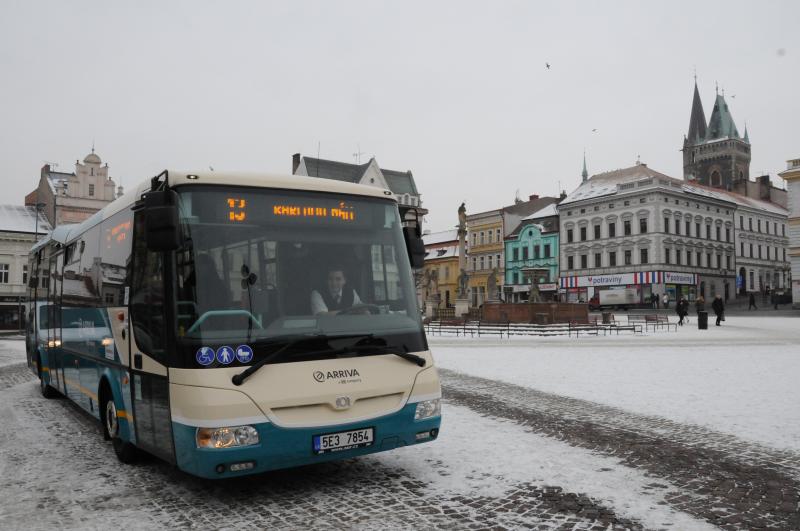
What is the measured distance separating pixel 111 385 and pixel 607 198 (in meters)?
64.5

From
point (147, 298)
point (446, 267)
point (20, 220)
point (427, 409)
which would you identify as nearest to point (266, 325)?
point (147, 298)

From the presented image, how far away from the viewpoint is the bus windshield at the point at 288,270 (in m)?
5.23

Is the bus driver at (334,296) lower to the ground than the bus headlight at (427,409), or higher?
higher

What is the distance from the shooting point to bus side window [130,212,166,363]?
5442mm

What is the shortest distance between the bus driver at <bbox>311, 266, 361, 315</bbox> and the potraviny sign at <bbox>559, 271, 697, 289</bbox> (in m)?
61.5

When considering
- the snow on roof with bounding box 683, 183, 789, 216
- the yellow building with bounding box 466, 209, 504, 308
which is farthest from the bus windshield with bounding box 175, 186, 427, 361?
the yellow building with bounding box 466, 209, 504, 308

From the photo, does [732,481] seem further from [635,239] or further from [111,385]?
[635,239]

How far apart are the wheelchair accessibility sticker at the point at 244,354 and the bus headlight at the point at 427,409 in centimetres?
A: 158

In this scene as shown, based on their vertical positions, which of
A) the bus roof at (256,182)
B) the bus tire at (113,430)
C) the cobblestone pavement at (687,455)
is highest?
the bus roof at (256,182)

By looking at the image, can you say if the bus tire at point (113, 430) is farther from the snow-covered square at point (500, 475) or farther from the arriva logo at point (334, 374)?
the arriva logo at point (334, 374)

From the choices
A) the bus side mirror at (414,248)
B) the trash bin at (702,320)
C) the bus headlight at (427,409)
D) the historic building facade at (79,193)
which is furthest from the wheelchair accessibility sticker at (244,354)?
the historic building facade at (79,193)

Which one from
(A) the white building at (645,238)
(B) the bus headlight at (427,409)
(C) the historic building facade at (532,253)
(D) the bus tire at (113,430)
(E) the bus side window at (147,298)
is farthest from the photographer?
(C) the historic building facade at (532,253)

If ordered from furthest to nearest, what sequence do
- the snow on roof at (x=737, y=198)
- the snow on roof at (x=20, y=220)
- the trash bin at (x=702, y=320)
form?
the snow on roof at (x=737, y=198) → the snow on roof at (x=20, y=220) → the trash bin at (x=702, y=320)

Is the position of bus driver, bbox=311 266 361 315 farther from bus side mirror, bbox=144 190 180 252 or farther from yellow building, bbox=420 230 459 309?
yellow building, bbox=420 230 459 309
